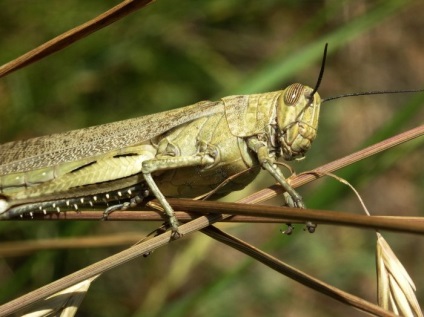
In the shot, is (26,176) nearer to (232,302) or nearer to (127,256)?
(127,256)

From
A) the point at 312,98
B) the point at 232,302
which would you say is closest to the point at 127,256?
the point at 312,98

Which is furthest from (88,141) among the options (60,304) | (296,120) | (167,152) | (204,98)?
(204,98)

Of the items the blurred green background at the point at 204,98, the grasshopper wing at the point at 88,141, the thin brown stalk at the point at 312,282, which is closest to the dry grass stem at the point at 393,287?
the thin brown stalk at the point at 312,282

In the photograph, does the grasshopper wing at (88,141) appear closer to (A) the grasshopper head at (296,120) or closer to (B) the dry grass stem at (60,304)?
(A) the grasshopper head at (296,120)

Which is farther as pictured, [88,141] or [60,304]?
[88,141]

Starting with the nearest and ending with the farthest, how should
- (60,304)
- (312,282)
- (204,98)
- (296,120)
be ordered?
1. (312,282)
2. (60,304)
3. (296,120)
4. (204,98)

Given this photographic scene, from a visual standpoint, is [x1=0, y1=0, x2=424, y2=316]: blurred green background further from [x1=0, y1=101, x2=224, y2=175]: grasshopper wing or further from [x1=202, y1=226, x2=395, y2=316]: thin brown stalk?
[x1=202, y1=226, x2=395, y2=316]: thin brown stalk

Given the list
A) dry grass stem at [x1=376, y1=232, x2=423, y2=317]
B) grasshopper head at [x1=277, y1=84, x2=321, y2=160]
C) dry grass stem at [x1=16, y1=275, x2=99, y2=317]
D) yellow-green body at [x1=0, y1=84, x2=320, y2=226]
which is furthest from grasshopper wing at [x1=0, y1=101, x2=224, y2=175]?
dry grass stem at [x1=376, y1=232, x2=423, y2=317]

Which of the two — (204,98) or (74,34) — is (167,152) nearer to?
(74,34)
